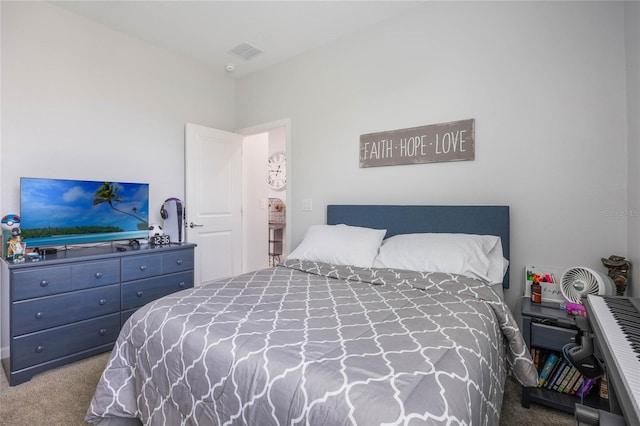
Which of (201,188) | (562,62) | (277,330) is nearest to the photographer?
(277,330)

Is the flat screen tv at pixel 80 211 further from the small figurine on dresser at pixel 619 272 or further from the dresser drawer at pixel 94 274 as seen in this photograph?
the small figurine on dresser at pixel 619 272

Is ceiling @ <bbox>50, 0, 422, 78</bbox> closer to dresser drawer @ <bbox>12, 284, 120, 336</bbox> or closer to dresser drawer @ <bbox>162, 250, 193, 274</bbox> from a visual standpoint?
dresser drawer @ <bbox>162, 250, 193, 274</bbox>

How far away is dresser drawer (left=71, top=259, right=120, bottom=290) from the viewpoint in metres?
2.31

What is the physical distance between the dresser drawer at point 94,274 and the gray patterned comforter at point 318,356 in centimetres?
108

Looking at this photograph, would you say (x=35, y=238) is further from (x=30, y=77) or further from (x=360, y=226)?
(x=360, y=226)

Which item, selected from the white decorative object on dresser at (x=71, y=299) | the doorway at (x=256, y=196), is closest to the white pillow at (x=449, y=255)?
the doorway at (x=256, y=196)

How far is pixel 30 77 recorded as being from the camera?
8.30ft

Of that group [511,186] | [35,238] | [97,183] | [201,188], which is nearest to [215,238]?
[201,188]

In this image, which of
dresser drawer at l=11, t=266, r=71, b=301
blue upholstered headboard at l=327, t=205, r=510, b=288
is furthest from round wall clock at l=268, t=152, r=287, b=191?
dresser drawer at l=11, t=266, r=71, b=301

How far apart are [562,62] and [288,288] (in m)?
2.27

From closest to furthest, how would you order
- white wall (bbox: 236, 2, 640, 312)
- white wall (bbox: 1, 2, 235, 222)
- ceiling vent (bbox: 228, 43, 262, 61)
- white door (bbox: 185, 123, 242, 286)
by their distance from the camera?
white wall (bbox: 236, 2, 640, 312)
white wall (bbox: 1, 2, 235, 222)
ceiling vent (bbox: 228, 43, 262, 61)
white door (bbox: 185, 123, 242, 286)

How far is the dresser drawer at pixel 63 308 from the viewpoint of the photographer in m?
2.08

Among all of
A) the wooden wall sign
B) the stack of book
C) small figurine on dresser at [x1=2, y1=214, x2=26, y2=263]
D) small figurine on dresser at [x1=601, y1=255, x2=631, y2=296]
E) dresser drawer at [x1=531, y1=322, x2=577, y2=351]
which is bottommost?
the stack of book

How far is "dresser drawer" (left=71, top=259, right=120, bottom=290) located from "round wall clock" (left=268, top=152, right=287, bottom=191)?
12.5 ft
